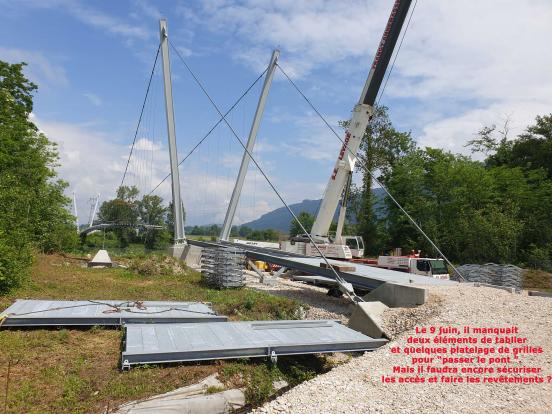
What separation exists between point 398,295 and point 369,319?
1.86 meters

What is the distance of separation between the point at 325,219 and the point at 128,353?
15.0 metres

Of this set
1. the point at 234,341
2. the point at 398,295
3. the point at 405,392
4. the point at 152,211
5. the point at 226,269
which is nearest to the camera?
the point at 405,392

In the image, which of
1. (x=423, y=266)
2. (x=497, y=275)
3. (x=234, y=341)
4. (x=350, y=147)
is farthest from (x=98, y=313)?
(x=497, y=275)

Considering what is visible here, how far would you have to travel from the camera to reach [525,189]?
31906mm

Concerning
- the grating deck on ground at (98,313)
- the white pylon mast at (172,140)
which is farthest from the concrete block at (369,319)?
the white pylon mast at (172,140)

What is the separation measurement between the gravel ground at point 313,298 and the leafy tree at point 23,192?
825 centimetres

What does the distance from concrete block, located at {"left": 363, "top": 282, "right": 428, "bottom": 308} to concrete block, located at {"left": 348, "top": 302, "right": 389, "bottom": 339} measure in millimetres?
735

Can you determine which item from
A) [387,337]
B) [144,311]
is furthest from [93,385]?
[387,337]

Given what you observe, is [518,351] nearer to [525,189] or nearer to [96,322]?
[96,322]

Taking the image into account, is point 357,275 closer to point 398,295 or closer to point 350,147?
point 398,295

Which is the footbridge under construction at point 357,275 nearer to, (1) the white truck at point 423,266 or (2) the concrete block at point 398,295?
(2) the concrete block at point 398,295

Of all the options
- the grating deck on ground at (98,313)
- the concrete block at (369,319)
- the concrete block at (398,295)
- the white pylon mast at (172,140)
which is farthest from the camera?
the white pylon mast at (172,140)

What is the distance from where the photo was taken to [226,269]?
16.2m

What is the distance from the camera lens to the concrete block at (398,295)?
417 inches
